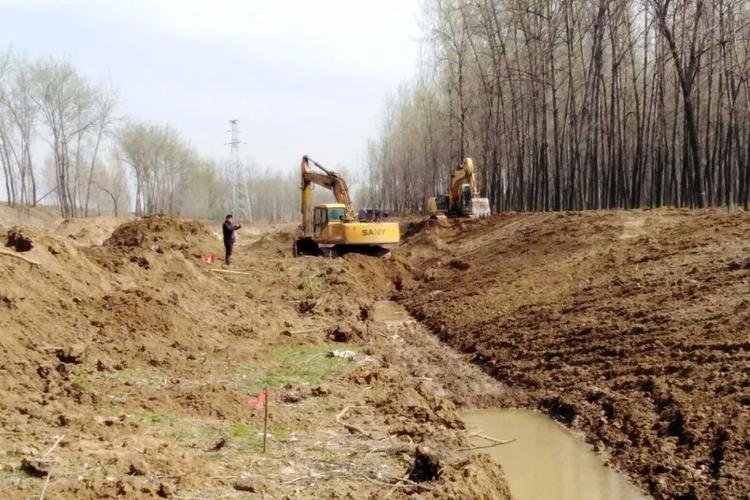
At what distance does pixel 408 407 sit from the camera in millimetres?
7648

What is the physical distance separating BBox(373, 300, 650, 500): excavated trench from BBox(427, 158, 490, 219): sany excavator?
64.0ft

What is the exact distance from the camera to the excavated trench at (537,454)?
6.39 metres

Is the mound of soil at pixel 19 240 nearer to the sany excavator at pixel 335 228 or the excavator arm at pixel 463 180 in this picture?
the sany excavator at pixel 335 228

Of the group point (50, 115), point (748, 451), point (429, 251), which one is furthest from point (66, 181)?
point (748, 451)

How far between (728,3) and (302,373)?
20.5 metres

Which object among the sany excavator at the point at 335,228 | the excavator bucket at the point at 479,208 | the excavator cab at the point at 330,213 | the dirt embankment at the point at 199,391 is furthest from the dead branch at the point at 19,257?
the excavator bucket at the point at 479,208

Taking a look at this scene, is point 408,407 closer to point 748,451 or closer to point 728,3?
point 748,451

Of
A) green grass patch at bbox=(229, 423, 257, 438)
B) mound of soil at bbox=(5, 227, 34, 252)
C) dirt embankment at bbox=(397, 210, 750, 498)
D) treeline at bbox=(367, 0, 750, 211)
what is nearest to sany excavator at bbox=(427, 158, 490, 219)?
treeline at bbox=(367, 0, 750, 211)

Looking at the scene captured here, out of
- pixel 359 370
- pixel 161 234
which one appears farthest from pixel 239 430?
pixel 161 234

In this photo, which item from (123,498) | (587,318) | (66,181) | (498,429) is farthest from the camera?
(66,181)

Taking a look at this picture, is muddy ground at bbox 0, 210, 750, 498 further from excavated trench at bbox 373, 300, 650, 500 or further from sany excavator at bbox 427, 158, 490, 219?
sany excavator at bbox 427, 158, 490, 219

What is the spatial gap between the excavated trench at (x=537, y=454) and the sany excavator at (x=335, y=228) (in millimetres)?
11797

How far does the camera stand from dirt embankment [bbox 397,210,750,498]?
668 cm

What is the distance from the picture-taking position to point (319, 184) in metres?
24.0
